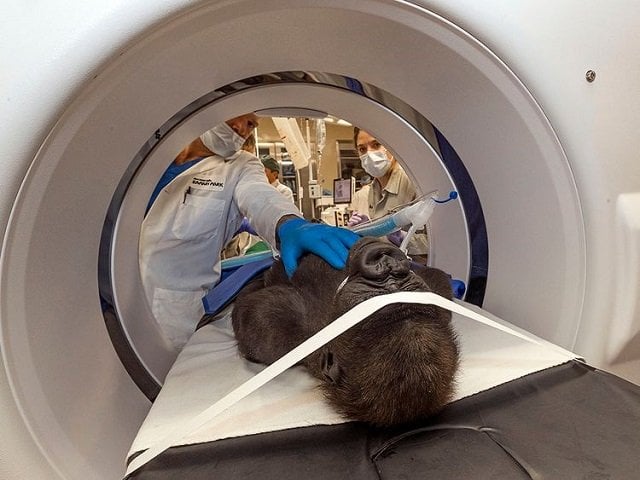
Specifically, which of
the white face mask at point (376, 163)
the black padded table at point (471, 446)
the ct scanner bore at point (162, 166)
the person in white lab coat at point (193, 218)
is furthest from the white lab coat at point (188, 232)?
the black padded table at point (471, 446)

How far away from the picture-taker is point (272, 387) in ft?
2.32

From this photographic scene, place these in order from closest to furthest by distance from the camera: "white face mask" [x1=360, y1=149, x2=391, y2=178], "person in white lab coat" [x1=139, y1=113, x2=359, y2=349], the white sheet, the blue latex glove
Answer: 1. the white sheet
2. the blue latex glove
3. "person in white lab coat" [x1=139, y1=113, x2=359, y2=349]
4. "white face mask" [x1=360, y1=149, x2=391, y2=178]

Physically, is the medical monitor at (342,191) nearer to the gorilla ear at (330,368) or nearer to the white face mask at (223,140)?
the white face mask at (223,140)

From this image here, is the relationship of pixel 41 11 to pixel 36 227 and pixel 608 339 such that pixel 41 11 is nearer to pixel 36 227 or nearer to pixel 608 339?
pixel 36 227

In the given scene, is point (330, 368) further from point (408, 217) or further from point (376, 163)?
point (376, 163)

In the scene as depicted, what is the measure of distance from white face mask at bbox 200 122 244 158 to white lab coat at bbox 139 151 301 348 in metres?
0.03

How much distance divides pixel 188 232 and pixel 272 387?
724mm

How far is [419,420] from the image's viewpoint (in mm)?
560

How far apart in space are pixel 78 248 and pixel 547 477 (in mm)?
685

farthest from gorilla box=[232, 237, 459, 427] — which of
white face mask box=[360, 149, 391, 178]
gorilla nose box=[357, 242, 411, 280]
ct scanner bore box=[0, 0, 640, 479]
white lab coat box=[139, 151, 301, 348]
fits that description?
white face mask box=[360, 149, 391, 178]

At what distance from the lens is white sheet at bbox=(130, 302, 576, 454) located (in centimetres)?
58

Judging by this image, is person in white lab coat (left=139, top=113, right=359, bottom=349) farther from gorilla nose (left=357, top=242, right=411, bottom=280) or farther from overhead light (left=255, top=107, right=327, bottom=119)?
gorilla nose (left=357, top=242, right=411, bottom=280)

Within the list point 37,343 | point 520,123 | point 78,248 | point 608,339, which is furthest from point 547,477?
point 78,248

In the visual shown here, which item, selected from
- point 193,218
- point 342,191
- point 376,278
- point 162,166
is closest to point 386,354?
point 376,278
